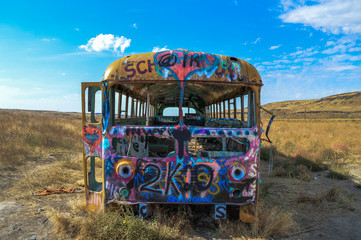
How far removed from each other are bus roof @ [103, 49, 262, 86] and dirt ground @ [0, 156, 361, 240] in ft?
7.55

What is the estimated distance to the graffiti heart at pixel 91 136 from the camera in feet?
11.6

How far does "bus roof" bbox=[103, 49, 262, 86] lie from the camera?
10.9 ft

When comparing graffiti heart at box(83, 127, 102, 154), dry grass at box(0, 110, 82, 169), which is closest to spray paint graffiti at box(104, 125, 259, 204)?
graffiti heart at box(83, 127, 102, 154)

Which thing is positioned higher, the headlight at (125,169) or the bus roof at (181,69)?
the bus roof at (181,69)

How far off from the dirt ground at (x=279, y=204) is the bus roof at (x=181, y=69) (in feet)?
7.55

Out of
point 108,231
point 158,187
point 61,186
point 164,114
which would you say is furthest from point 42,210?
point 164,114

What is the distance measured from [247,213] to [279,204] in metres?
1.88

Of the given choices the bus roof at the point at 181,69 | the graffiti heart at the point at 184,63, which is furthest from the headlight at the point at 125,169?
the graffiti heart at the point at 184,63

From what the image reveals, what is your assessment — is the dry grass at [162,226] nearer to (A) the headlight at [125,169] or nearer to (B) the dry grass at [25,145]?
(A) the headlight at [125,169]

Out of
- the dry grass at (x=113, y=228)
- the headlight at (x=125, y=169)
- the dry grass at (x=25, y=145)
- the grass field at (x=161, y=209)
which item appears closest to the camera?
the dry grass at (x=113, y=228)

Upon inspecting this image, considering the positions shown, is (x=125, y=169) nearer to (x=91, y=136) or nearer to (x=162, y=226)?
(x=91, y=136)

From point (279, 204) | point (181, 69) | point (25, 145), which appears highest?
point (181, 69)

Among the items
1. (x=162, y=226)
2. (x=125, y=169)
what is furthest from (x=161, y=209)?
(x=125, y=169)

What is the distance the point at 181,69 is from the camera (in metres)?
3.33
